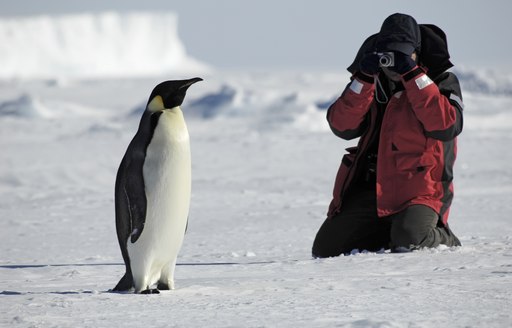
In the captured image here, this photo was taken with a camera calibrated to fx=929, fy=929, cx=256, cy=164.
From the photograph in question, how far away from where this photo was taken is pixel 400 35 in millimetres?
3789

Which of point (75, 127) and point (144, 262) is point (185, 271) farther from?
point (75, 127)

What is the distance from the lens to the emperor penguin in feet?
10.5

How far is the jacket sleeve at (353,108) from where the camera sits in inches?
152

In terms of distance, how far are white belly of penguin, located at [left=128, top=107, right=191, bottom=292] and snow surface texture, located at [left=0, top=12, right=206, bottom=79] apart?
5033 centimetres

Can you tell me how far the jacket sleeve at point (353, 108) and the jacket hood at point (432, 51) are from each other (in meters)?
0.11

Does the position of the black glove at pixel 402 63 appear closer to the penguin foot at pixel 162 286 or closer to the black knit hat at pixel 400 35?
the black knit hat at pixel 400 35

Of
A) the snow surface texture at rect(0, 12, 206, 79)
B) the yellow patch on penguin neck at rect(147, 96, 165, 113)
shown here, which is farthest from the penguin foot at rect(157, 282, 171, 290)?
the snow surface texture at rect(0, 12, 206, 79)

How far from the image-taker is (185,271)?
3.93m

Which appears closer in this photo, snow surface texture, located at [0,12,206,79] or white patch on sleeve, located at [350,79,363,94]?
white patch on sleeve, located at [350,79,363,94]

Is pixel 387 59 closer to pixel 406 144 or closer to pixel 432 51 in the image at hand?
pixel 432 51

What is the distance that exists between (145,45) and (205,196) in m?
53.7

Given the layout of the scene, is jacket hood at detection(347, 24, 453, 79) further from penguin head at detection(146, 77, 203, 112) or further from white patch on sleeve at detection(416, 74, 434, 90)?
penguin head at detection(146, 77, 203, 112)

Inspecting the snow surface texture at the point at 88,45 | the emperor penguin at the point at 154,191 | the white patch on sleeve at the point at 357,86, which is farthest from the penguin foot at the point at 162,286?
the snow surface texture at the point at 88,45

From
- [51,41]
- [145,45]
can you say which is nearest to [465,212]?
[51,41]
